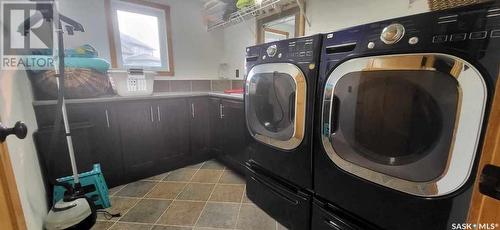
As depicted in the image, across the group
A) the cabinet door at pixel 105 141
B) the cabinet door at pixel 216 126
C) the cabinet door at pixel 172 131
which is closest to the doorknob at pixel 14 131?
the cabinet door at pixel 105 141

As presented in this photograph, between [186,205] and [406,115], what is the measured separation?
62.9 inches

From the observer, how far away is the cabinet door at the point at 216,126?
7.13ft

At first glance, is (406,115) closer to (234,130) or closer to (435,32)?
(435,32)

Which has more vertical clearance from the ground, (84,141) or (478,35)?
(478,35)

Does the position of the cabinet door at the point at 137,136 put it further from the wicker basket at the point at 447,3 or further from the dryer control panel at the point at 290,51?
the wicker basket at the point at 447,3

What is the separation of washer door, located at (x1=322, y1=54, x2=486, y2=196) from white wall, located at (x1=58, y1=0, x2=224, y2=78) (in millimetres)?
2215

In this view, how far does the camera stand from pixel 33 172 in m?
1.20

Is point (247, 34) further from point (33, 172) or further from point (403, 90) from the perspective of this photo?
point (33, 172)

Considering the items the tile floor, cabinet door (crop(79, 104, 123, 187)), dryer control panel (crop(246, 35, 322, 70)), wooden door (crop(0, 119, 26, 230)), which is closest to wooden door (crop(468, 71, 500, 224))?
dryer control panel (crop(246, 35, 322, 70))

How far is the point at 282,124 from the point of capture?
1.27 meters

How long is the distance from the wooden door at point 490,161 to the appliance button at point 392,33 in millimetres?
419

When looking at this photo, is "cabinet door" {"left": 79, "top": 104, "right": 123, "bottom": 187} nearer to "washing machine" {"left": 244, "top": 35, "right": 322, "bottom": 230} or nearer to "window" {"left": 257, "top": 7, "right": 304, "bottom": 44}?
"washing machine" {"left": 244, "top": 35, "right": 322, "bottom": 230}

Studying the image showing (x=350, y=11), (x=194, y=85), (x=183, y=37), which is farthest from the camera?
(x=194, y=85)

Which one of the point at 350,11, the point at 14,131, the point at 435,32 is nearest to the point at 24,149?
the point at 14,131
